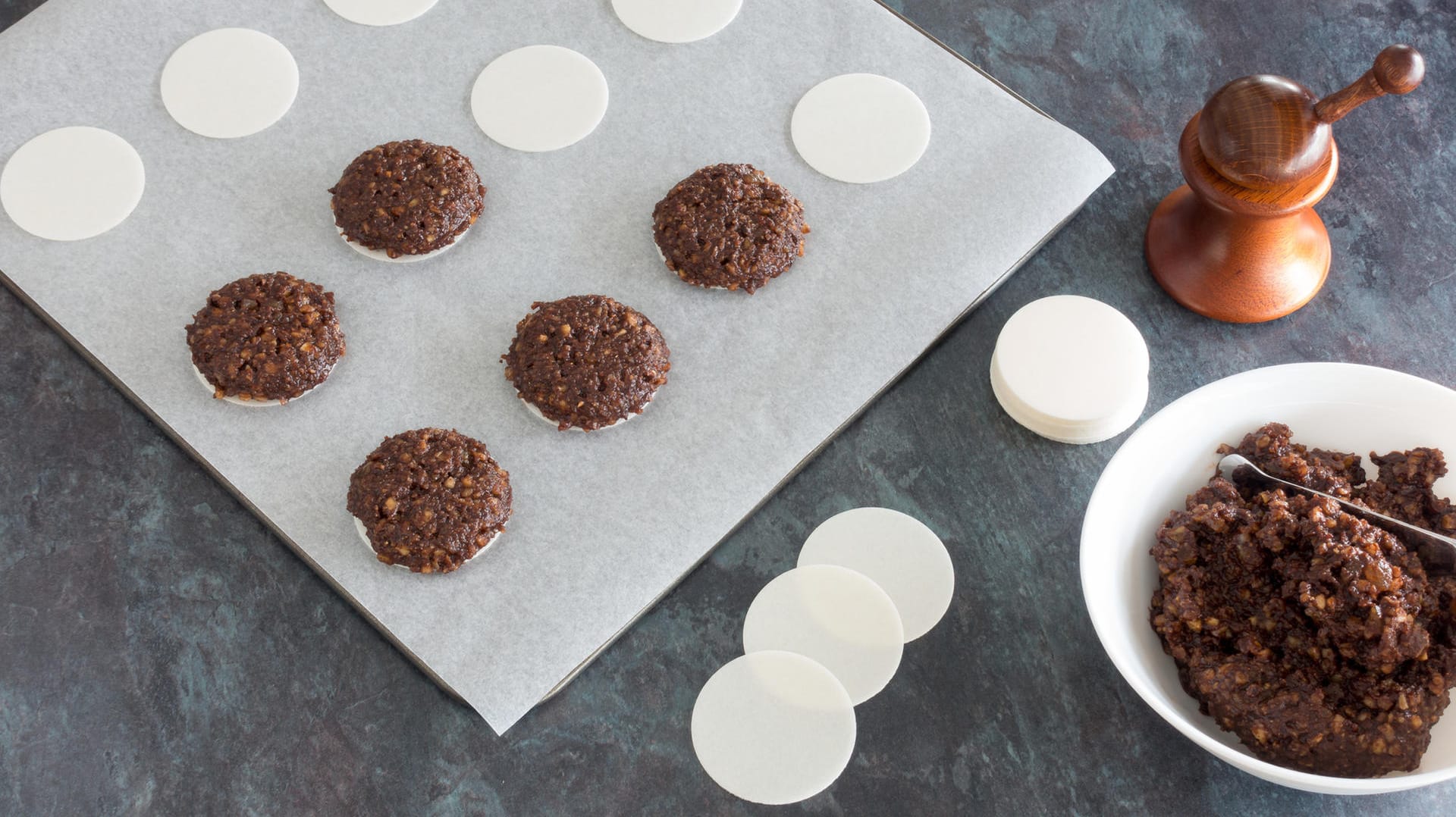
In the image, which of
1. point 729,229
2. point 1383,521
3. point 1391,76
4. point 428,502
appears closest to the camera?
point 1391,76

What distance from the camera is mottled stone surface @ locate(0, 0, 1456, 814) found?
4.65 feet

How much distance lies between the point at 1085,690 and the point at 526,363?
93 centimetres

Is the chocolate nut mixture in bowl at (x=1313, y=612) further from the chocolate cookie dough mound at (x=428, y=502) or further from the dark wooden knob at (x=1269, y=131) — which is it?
the chocolate cookie dough mound at (x=428, y=502)

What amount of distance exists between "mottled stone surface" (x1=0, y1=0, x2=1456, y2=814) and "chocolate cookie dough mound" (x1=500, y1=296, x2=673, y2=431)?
10.6 inches

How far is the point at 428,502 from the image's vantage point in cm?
147

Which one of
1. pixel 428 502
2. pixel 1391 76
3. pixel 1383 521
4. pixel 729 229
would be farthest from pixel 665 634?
pixel 1391 76

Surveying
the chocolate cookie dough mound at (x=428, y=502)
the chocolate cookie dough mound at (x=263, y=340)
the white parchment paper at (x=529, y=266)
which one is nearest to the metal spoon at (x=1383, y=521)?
the white parchment paper at (x=529, y=266)

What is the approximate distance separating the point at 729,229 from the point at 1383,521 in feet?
3.19

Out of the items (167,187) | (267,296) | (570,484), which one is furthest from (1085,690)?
(167,187)

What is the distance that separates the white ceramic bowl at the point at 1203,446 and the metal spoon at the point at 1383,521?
4 cm

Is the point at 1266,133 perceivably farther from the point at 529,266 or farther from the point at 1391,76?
the point at 529,266

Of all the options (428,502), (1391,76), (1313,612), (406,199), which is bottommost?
(428,502)

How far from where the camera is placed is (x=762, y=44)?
184 cm

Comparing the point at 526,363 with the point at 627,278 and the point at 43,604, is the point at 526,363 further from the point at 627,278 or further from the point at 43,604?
the point at 43,604
